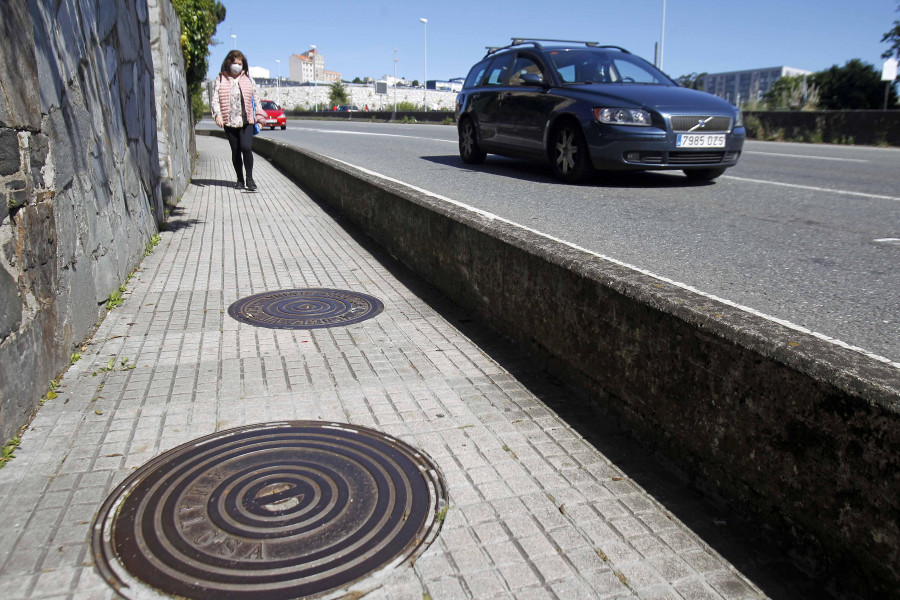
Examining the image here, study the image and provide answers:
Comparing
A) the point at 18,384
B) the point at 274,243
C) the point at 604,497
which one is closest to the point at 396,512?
the point at 604,497

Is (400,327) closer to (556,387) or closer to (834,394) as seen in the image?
(556,387)

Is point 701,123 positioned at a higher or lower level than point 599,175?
higher

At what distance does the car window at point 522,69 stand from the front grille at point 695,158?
2.44m

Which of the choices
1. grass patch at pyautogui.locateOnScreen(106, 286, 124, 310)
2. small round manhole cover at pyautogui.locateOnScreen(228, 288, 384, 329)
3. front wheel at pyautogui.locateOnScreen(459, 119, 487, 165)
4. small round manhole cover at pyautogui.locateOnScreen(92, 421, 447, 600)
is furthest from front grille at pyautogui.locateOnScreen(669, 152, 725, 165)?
small round manhole cover at pyautogui.locateOnScreen(92, 421, 447, 600)

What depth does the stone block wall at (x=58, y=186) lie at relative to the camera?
2.93 meters

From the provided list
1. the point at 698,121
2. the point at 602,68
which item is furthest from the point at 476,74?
the point at 698,121

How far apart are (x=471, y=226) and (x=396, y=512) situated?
2.43 m

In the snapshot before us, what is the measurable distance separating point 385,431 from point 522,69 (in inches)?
340

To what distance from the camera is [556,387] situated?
3.52 metres

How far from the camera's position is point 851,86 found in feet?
119

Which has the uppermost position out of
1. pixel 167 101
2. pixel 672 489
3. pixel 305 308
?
pixel 167 101

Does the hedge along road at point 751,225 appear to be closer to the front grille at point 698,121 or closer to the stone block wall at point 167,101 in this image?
the front grille at point 698,121

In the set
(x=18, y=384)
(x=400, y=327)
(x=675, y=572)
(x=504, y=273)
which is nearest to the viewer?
(x=675, y=572)

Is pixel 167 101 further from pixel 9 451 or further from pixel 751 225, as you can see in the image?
pixel 9 451
